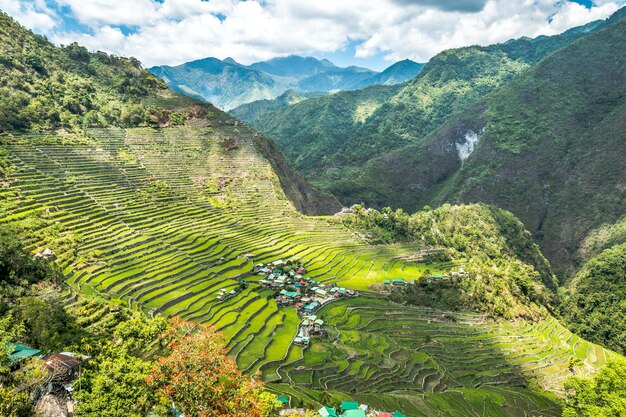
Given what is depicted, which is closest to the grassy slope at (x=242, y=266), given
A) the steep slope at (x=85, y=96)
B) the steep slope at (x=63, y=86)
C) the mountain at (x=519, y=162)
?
the steep slope at (x=63, y=86)

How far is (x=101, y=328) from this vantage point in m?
25.2

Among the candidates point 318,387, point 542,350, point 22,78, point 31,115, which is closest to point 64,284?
point 318,387

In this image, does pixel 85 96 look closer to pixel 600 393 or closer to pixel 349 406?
pixel 349 406

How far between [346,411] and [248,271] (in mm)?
23154

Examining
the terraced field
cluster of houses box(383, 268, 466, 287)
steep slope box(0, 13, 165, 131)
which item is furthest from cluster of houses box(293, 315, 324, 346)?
steep slope box(0, 13, 165, 131)

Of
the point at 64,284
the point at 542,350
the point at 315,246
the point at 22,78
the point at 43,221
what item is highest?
the point at 22,78

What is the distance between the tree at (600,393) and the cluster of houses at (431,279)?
25448mm

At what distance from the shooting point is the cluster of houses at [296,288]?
39406 mm

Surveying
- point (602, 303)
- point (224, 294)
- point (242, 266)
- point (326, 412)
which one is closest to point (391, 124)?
point (602, 303)

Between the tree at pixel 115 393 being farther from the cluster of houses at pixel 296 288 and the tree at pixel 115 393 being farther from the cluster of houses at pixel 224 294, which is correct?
the cluster of houses at pixel 296 288

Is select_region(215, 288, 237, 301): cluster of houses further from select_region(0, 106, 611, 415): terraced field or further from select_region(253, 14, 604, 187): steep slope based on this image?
select_region(253, 14, 604, 187): steep slope

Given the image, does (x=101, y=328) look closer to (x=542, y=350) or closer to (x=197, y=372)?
(x=197, y=372)

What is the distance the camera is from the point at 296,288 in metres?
42.0

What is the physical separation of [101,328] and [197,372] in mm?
14756
